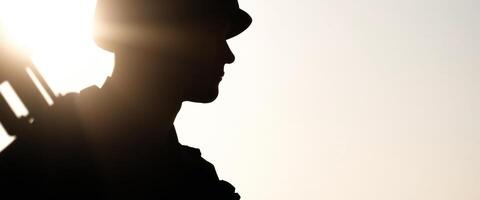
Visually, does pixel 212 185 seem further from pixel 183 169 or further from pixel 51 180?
pixel 51 180

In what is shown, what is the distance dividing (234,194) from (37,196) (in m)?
2.07

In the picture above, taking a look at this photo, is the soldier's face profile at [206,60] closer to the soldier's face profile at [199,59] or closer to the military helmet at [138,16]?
the soldier's face profile at [199,59]

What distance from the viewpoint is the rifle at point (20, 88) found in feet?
12.6

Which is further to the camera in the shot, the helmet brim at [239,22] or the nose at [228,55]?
the helmet brim at [239,22]

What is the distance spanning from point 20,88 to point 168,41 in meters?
1.56

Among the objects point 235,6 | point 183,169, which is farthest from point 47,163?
point 235,6

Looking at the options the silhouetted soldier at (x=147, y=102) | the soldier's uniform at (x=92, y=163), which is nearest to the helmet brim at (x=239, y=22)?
the silhouetted soldier at (x=147, y=102)

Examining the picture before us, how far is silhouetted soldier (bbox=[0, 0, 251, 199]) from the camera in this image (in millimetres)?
4160

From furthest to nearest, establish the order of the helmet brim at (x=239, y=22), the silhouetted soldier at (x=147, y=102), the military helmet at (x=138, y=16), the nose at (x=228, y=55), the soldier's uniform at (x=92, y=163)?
the helmet brim at (x=239, y=22), the nose at (x=228, y=55), the military helmet at (x=138, y=16), the silhouetted soldier at (x=147, y=102), the soldier's uniform at (x=92, y=163)

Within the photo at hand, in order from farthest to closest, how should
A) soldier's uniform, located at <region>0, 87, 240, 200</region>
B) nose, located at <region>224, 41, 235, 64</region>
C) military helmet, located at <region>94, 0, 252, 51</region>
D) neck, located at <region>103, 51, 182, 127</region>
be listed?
nose, located at <region>224, 41, 235, 64</region> < military helmet, located at <region>94, 0, 252, 51</region> < neck, located at <region>103, 51, 182, 127</region> < soldier's uniform, located at <region>0, 87, 240, 200</region>

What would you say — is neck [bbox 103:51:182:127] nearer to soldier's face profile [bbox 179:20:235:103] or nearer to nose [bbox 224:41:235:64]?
soldier's face profile [bbox 179:20:235:103]

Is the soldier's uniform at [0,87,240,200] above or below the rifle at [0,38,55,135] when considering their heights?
below

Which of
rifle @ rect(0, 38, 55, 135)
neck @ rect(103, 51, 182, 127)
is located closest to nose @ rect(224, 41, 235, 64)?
neck @ rect(103, 51, 182, 127)

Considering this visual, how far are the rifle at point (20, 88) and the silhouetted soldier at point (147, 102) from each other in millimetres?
92
